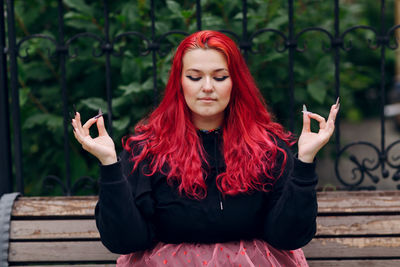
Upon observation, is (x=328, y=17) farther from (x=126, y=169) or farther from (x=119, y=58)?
(x=126, y=169)

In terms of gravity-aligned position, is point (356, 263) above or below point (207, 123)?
below

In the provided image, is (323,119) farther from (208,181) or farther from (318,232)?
(318,232)

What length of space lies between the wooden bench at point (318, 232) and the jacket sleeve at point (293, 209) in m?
0.48

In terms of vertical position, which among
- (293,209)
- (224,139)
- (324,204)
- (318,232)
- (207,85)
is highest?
(207,85)

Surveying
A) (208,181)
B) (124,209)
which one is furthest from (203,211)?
(124,209)

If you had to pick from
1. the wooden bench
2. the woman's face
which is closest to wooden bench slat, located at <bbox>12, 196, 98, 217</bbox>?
the wooden bench

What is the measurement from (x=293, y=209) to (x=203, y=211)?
0.34 m

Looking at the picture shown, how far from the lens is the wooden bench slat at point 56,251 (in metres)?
2.49

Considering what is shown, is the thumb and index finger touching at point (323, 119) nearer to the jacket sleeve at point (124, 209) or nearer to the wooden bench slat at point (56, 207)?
the jacket sleeve at point (124, 209)

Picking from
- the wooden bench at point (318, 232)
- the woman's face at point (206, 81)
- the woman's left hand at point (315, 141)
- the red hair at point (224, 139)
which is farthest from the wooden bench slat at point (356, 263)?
the woman's face at point (206, 81)

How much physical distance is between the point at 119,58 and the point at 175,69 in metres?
1.05

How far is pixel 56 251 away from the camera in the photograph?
249 cm

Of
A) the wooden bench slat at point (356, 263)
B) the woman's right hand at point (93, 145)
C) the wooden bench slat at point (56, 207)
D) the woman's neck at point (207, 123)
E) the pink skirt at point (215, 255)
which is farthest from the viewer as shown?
the wooden bench slat at point (56, 207)

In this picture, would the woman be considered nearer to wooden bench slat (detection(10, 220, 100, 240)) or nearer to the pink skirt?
the pink skirt
